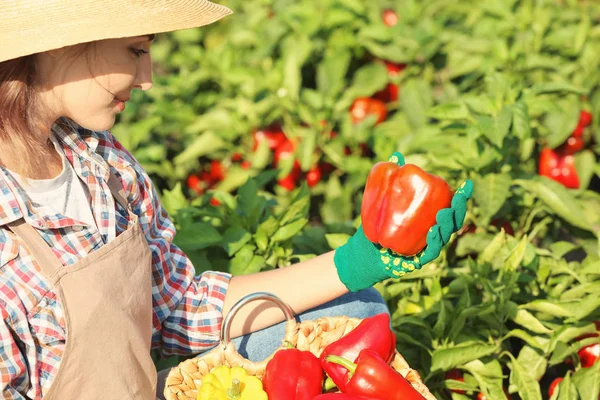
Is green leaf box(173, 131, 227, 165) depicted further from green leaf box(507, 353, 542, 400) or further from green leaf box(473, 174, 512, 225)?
green leaf box(507, 353, 542, 400)

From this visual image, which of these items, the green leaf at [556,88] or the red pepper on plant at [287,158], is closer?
the green leaf at [556,88]

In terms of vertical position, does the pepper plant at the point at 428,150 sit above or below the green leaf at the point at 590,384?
above

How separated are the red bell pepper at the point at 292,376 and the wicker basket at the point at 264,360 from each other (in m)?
0.07

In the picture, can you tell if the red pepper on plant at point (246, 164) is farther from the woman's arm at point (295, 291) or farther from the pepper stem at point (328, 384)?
the pepper stem at point (328, 384)

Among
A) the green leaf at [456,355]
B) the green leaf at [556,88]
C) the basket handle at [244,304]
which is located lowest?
the green leaf at [456,355]

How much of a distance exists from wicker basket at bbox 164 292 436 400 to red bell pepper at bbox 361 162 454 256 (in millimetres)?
249

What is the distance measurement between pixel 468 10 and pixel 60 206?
350cm

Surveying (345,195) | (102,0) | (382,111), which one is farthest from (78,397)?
(382,111)

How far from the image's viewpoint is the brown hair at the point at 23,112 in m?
1.77

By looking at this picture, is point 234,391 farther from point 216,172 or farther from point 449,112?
point 216,172

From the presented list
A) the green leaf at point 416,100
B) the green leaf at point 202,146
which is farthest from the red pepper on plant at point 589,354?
the green leaf at point 202,146

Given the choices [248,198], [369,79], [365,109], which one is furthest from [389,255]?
[369,79]

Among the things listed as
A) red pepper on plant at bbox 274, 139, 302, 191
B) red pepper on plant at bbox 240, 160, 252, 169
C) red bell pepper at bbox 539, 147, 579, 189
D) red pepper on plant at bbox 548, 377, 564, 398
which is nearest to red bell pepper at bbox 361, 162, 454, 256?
red pepper on plant at bbox 548, 377, 564, 398

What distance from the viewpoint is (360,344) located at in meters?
1.97
